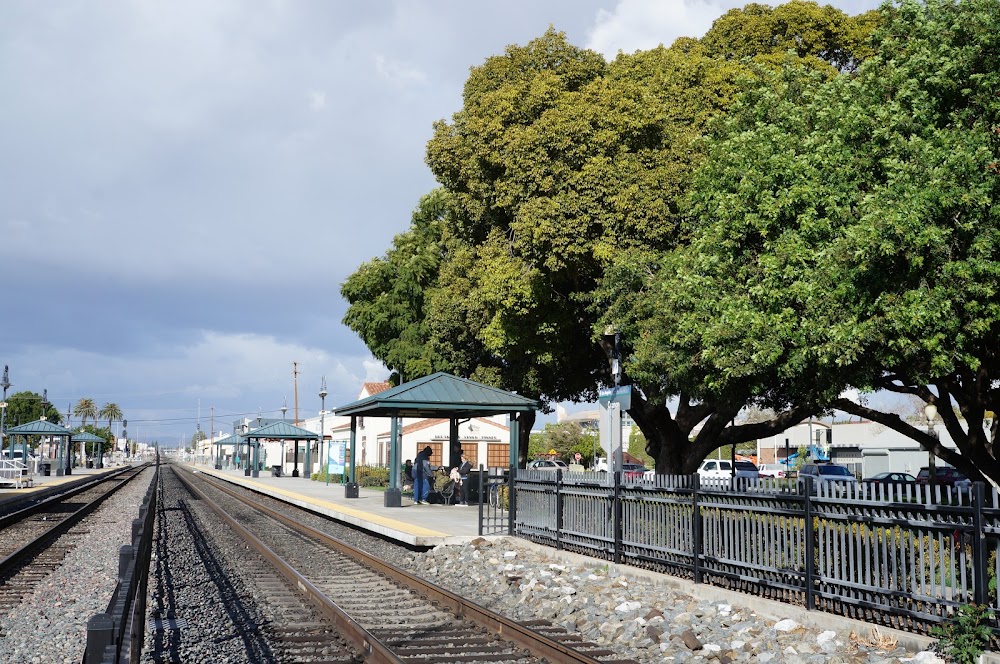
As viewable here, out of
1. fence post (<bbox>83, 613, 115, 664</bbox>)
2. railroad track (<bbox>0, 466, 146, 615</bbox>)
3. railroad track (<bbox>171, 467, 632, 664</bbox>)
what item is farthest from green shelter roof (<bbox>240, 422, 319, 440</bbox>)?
fence post (<bbox>83, 613, 115, 664</bbox>)

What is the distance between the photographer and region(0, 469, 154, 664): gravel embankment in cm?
853

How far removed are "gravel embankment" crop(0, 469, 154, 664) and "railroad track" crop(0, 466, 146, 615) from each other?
223 millimetres

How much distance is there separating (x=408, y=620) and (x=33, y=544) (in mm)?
11101

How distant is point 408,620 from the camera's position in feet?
32.2

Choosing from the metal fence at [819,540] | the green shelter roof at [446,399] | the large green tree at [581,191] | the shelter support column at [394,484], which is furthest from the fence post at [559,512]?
the shelter support column at [394,484]

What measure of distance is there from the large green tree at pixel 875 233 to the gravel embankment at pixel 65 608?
10.9 meters

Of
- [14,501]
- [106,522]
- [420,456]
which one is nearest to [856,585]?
[420,456]

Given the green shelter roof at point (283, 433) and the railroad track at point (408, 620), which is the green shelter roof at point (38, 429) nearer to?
the green shelter roof at point (283, 433)

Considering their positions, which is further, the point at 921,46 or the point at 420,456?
the point at 420,456

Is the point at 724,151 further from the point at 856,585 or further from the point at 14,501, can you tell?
the point at 14,501

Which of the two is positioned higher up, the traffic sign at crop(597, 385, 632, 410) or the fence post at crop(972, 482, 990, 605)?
the traffic sign at crop(597, 385, 632, 410)

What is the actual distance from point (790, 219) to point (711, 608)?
890 cm

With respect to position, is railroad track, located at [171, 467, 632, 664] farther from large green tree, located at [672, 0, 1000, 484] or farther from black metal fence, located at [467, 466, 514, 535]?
large green tree, located at [672, 0, 1000, 484]

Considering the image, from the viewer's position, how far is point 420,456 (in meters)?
26.4
